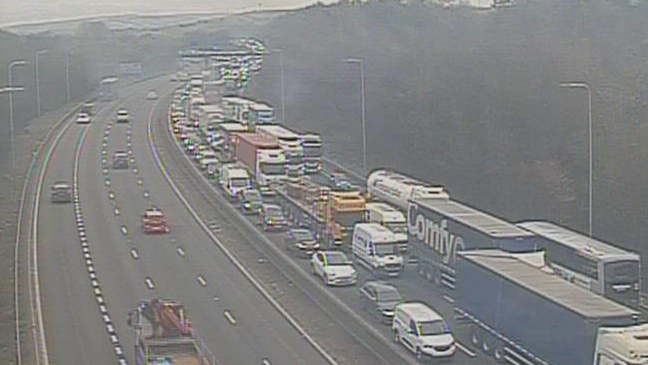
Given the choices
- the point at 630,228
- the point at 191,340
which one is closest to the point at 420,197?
the point at 630,228

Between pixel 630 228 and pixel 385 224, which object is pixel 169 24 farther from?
pixel 630 228

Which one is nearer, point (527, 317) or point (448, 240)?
point (527, 317)

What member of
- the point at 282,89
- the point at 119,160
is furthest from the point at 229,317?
the point at 282,89

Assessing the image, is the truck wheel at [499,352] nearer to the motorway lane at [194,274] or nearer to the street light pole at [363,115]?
the motorway lane at [194,274]

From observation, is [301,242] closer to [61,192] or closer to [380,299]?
[380,299]

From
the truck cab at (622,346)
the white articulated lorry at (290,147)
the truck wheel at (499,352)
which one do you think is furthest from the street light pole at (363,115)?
the truck cab at (622,346)
